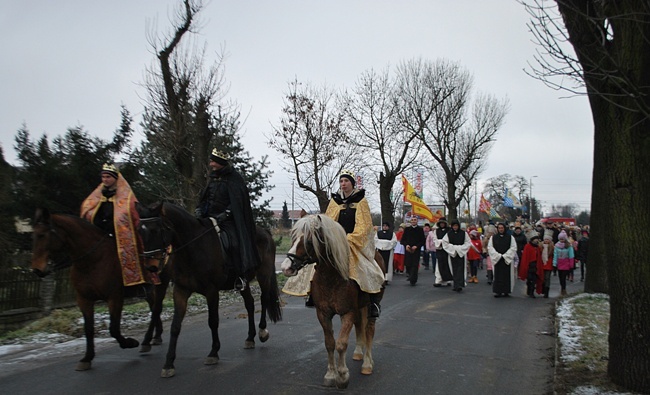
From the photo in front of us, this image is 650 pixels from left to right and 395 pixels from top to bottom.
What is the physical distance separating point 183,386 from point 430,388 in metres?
2.68

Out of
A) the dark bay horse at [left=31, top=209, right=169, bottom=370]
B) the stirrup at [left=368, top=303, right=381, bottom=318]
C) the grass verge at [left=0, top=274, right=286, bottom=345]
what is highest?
the dark bay horse at [left=31, top=209, right=169, bottom=370]

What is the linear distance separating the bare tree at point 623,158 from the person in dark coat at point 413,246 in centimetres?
1191

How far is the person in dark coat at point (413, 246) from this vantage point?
17688mm

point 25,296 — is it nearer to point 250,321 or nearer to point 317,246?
point 250,321

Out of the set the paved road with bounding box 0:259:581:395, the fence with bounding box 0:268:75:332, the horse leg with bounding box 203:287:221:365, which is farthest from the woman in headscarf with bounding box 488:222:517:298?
the fence with bounding box 0:268:75:332

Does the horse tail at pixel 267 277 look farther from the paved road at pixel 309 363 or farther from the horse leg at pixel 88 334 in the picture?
the horse leg at pixel 88 334

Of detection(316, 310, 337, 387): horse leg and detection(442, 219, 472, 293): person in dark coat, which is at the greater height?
detection(442, 219, 472, 293): person in dark coat

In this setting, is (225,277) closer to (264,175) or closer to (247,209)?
(247,209)

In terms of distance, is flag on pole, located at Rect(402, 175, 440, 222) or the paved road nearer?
the paved road

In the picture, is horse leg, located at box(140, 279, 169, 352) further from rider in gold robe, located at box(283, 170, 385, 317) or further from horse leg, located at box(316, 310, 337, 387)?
horse leg, located at box(316, 310, 337, 387)

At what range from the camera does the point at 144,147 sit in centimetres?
2075

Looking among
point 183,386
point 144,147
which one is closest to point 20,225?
point 144,147

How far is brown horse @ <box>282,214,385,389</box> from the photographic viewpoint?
578 centimetres

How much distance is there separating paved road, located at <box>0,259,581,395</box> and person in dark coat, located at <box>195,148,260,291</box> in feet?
4.11
